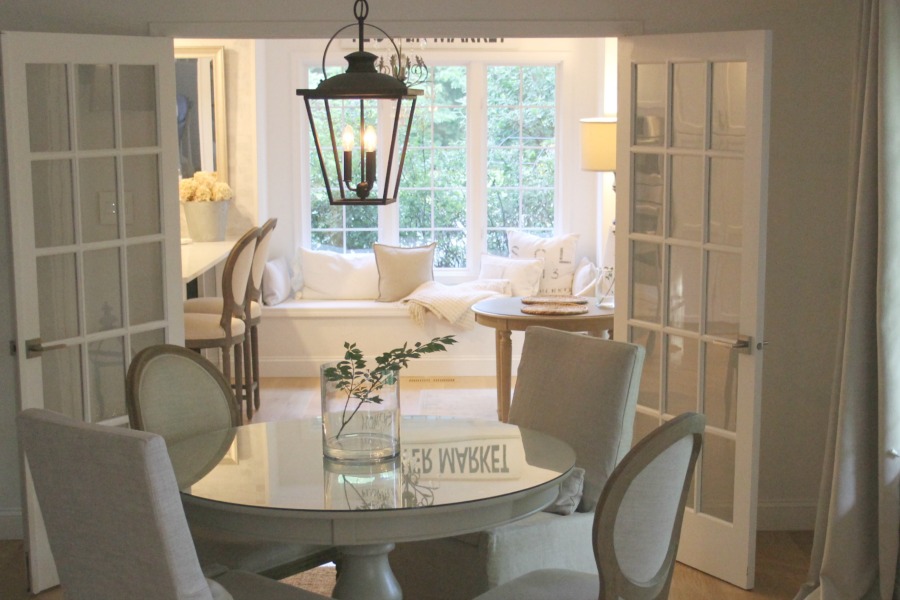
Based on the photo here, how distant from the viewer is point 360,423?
284 cm

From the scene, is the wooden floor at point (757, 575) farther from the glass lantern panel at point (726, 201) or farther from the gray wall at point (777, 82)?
the glass lantern panel at point (726, 201)

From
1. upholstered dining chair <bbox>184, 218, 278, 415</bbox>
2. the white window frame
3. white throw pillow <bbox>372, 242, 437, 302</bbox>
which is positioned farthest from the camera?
the white window frame

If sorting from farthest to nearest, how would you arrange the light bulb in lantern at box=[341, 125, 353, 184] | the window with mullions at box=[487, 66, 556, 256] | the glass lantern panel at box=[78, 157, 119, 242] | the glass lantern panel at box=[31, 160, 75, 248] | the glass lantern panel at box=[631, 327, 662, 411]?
the window with mullions at box=[487, 66, 556, 256]
the glass lantern panel at box=[631, 327, 662, 411]
the glass lantern panel at box=[78, 157, 119, 242]
the glass lantern panel at box=[31, 160, 75, 248]
the light bulb in lantern at box=[341, 125, 353, 184]

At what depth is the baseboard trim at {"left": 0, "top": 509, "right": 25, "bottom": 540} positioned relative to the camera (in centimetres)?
425

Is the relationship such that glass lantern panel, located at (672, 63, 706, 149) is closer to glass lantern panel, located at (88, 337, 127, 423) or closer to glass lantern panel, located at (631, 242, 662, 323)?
glass lantern panel, located at (631, 242, 662, 323)

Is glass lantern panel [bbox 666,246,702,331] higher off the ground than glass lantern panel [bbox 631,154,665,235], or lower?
lower

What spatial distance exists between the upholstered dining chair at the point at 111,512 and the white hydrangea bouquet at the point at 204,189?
4610 mm

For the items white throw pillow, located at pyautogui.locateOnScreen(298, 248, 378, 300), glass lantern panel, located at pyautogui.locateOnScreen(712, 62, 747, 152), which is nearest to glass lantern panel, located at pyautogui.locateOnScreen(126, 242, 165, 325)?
glass lantern panel, located at pyautogui.locateOnScreen(712, 62, 747, 152)

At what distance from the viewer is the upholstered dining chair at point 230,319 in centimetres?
571

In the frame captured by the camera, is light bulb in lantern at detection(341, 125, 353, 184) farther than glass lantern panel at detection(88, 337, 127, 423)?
No

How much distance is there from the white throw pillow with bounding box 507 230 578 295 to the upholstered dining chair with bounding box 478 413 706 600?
5.06 m

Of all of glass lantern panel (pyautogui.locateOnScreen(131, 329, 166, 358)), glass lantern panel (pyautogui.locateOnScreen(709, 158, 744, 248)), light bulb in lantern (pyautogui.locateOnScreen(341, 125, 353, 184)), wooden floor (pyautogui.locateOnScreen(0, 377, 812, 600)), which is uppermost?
light bulb in lantern (pyautogui.locateOnScreen(341, 125, 353, 184))

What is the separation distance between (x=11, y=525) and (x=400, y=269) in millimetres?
3728

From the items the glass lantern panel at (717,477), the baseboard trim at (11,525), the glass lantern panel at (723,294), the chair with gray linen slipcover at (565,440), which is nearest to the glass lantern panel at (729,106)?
the glass lantern panel at (723,294)
